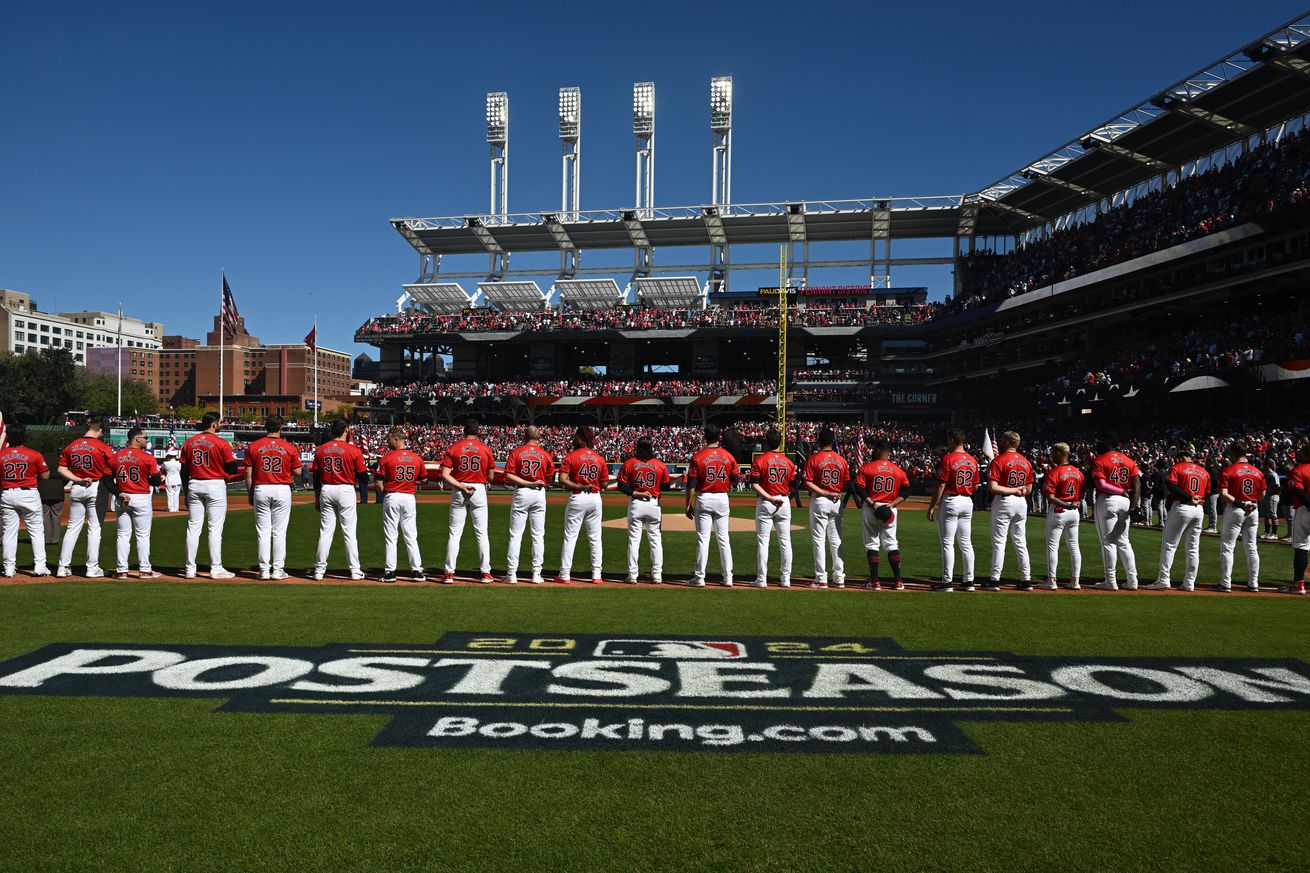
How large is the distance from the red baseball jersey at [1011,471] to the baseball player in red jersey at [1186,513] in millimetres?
1892

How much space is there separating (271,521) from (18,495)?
118 inches

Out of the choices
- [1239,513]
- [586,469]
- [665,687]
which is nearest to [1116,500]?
[1239,513]

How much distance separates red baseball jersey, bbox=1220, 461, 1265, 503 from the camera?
33.3 ft

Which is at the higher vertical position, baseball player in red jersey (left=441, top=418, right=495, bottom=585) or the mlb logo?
baseball player in red jersey (left=441, top=418, right=495, bottom=585)

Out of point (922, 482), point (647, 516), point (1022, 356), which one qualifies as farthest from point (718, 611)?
point (1022, 356)

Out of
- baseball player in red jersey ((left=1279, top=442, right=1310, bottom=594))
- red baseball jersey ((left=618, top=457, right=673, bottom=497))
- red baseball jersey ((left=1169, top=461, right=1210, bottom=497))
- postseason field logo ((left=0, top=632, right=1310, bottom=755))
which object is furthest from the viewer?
red baseball jersey ((left=618, top=457, right=673, bottom=497))

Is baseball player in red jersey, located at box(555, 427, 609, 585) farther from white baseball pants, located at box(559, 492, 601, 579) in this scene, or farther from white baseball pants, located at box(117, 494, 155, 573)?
white baseball pants, located at box(117, 494, 155, 573)

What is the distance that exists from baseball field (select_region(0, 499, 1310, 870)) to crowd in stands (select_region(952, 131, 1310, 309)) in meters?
27.9

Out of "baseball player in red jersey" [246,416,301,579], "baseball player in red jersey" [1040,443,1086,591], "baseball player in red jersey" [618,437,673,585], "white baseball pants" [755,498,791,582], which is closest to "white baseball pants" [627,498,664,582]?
"baseball player in red jersey" [618,437,673,585]

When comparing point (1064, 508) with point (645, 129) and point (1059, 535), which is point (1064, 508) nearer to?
point (1059, 535)

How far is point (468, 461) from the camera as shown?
401 inches

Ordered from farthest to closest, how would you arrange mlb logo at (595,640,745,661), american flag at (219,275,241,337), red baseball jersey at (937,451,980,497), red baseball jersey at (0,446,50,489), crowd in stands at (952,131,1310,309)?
american flag at (219,275,241,337) < crowd in stands at (952,131,1310,309) < red baseball jersey at (0,446,50,489) < red baseball jersey at (937,451,980,497) < mlb logo at (595,640,745,661)

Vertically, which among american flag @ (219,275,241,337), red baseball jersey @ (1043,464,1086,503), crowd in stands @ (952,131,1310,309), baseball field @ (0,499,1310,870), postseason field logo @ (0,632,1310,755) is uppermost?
crowd in stands @ (952,131,1310,309)

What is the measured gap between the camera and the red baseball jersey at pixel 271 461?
10125 millimetres
